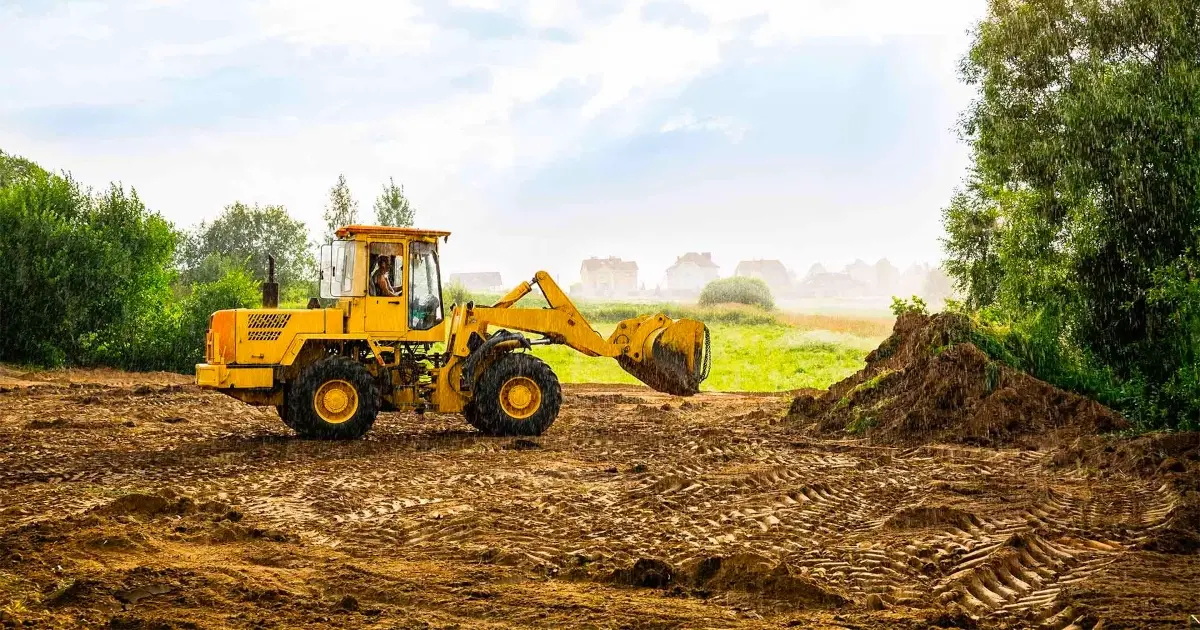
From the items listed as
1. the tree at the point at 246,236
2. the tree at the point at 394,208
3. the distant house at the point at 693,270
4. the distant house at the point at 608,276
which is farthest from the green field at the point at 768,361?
the distant house at the point at 693,270

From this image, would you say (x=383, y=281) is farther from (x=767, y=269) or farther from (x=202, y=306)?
(x=767, y=269)

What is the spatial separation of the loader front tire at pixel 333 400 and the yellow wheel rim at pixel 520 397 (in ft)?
5.48

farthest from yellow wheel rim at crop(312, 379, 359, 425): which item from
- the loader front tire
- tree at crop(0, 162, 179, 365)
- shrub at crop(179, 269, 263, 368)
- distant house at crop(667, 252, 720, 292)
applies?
distant house at crop(667, 252, 720, 292)

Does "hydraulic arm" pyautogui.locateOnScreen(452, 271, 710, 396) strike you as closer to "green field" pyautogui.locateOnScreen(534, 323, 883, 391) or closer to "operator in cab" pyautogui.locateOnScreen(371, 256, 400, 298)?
"operator in cab" pyautogui.locateOnScreen(371, 256, 400, 298)

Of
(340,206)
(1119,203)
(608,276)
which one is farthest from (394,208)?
(608,276)

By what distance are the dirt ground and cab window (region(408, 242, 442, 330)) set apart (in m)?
1.64

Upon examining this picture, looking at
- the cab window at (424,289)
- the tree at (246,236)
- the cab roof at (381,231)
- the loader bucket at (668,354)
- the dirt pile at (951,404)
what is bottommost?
→ the dirt pile at (951,404)

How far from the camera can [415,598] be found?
252 inches

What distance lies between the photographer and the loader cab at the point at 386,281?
43.9ft

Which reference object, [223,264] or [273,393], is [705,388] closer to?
[273,393]

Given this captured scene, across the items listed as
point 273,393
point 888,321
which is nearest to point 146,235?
point 273,393

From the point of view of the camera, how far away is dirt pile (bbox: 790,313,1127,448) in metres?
14.1

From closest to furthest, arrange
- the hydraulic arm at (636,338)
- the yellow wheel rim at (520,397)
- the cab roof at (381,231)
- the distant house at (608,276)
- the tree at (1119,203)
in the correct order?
the cab roof at (381,231) → the yellow wheel rim at (520,397) → the hydraulic arm at (636,338) → the tree at (1119,203) → the distant house at (608,276)

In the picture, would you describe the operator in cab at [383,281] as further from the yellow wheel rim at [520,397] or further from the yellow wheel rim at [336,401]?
the yellow wheel rim at [520,397]
